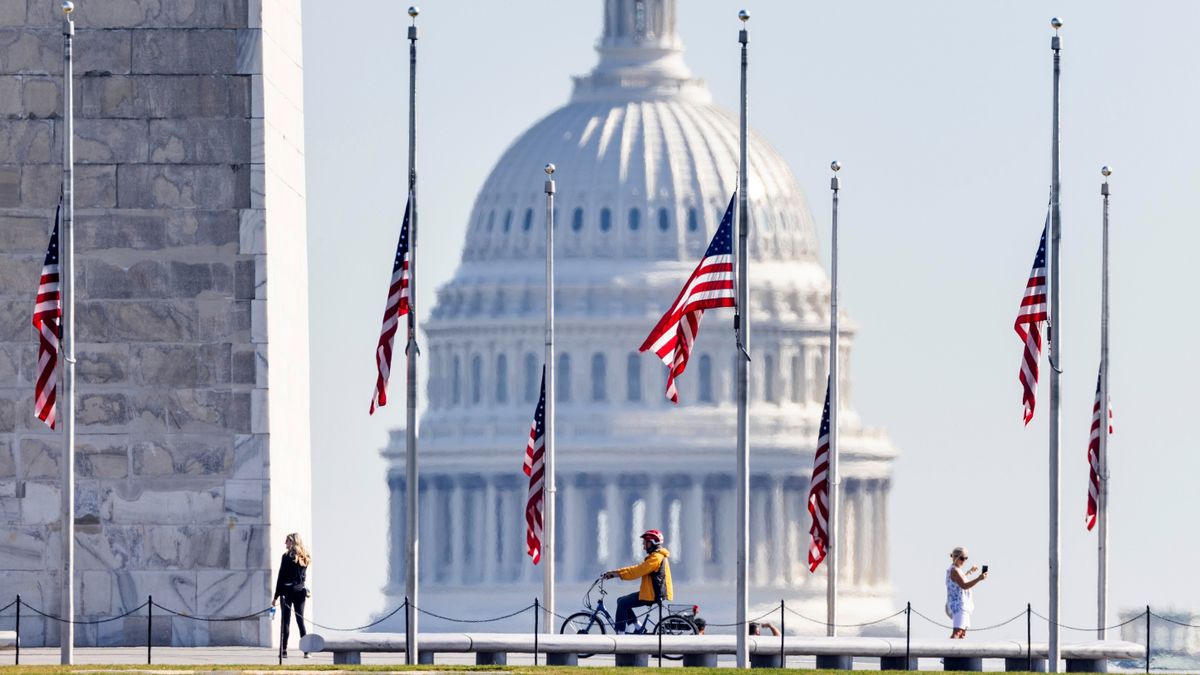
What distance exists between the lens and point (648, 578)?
76.2 meters

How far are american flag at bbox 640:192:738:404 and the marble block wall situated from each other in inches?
230

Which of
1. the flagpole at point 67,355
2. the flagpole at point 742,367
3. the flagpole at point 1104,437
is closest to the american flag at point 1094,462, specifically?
the flagpole at point 1104,437

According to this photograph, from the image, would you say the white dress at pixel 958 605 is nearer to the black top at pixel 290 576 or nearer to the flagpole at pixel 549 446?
the flagpole at pixel 549 446

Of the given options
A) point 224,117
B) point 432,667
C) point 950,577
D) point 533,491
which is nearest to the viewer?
point 432,667

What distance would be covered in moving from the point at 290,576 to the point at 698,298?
762 centimetres

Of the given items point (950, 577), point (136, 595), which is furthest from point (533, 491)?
point (136, 595)

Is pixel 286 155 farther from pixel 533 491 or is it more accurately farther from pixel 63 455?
pixel 533 491

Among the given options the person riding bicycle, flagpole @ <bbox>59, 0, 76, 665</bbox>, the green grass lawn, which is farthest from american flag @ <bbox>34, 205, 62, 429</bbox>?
the person riding bicycle

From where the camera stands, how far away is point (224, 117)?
74.6 m

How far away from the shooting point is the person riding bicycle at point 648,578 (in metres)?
75.2

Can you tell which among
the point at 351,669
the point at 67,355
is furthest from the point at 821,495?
the point at 351,669

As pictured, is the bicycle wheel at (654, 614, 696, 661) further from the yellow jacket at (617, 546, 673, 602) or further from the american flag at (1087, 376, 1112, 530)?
the american flag at (1087, 376, 1112, 530)

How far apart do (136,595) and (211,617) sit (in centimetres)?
121

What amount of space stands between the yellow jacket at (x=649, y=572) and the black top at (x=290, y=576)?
4.83 m
